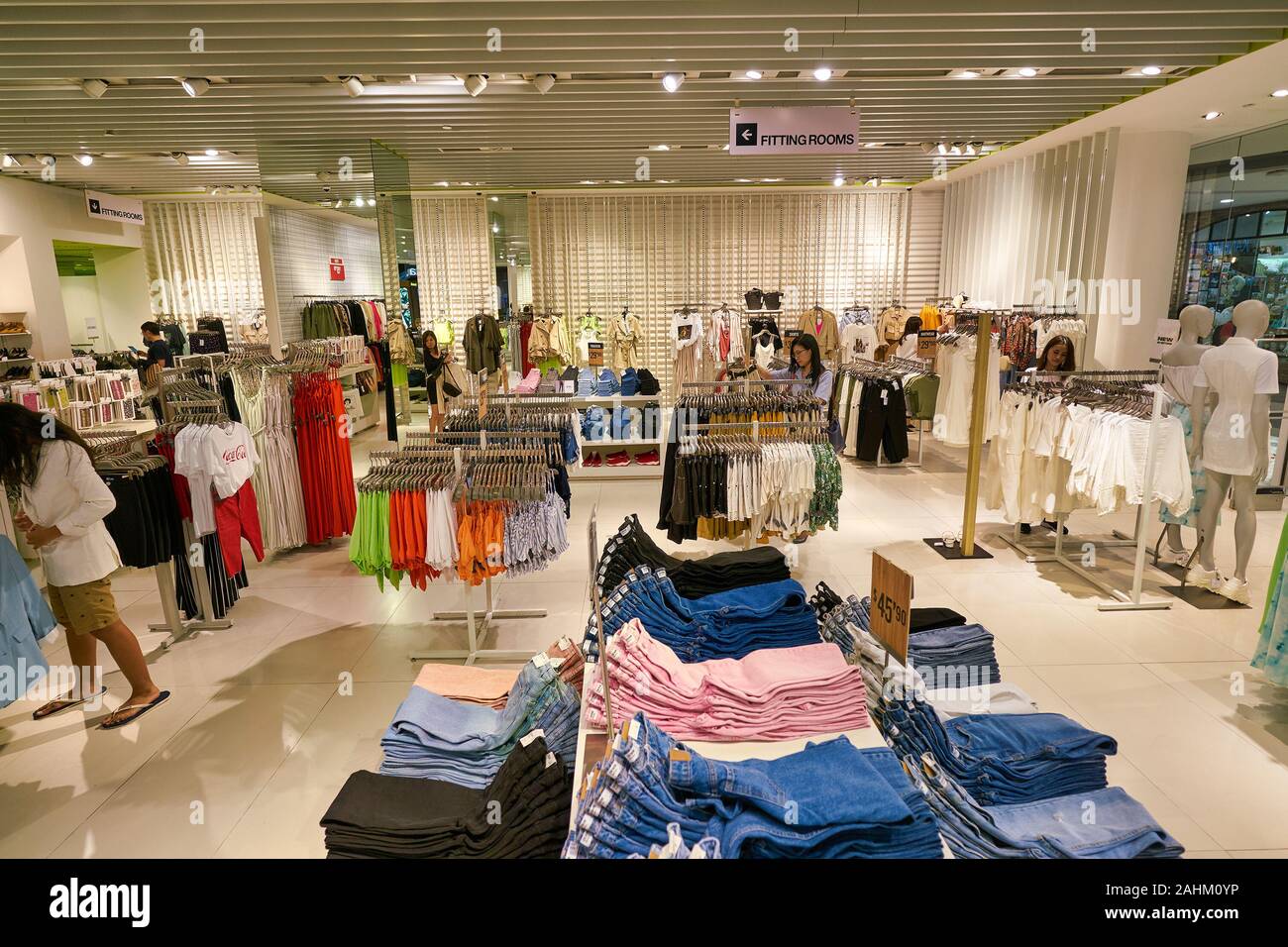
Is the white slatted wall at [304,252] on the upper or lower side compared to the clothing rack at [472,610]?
upper

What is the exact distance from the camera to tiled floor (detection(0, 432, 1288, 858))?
3.18 metres

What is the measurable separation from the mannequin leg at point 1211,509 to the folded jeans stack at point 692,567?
4089 mm

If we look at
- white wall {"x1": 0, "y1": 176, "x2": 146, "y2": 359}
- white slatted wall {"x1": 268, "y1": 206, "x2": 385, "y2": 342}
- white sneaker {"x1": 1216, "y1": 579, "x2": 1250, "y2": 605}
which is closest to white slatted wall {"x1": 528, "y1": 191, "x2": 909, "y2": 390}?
white slatted wall {"x1": 268, "y1": 206, "x2": 385, "y2": 342}

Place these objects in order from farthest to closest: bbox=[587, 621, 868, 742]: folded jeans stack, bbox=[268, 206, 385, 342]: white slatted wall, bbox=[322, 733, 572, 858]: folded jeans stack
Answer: bbox=[268, 206, 385, 342]: white slatted wall, bbox=[587, 621, 868, 742]: folded jeans stack, bbox=[322, 733, 572, 858]: folded jeans stack

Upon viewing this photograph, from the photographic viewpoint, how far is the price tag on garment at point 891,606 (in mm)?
2211

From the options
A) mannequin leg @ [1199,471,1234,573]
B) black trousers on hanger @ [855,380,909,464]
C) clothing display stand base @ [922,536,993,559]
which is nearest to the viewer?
mannequin leg @ [1199,471,1234,573]

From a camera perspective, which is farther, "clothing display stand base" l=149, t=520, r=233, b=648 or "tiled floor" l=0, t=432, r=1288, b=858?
"clothing display stand base" l=149, t=520, r=233, b=648

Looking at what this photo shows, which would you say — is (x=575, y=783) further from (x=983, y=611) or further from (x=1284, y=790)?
(x=983, y=611)

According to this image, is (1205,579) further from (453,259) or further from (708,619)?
(453,259)

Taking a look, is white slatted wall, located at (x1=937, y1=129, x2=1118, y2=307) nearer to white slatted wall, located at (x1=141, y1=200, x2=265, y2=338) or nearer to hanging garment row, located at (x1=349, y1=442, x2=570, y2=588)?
hanging garment row, located at (x1=349, y1=442, x2=570, y2=588)

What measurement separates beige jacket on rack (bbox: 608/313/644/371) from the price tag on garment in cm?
1053

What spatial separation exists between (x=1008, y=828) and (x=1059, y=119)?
8894 mm

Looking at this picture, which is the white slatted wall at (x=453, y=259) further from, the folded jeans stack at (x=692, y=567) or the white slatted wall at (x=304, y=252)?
the folded jeans stack at (x=692, y=567)

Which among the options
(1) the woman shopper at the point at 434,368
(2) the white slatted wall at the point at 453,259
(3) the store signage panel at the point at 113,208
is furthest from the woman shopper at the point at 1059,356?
(3) the store signage panel at the point at 113,208
